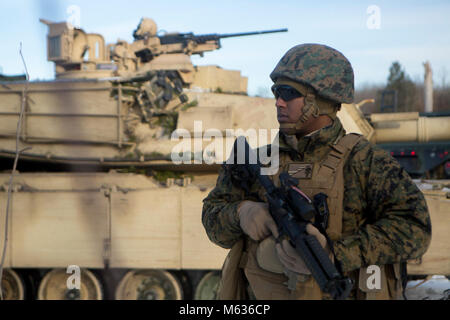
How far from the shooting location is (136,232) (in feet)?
21.1

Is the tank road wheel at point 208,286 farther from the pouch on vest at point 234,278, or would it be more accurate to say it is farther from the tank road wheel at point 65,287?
the pouch on vest at point 234,278

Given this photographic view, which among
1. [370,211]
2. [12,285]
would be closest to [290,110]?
[370,211]

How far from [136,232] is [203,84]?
2.73m

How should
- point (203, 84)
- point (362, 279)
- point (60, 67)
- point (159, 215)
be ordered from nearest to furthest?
point (362, 279), point (159, 215), point (203, 84), point (60, 67)

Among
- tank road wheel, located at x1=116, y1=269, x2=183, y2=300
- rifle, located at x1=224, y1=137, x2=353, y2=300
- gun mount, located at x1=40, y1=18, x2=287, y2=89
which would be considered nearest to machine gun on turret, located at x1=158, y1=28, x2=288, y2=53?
gun mount, located at x1=40, y1=18, x2=287, y2=89

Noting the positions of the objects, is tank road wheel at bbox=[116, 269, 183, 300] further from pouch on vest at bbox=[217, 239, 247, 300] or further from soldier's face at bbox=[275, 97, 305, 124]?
soldier's face at bbox=[275, 97, 305, 124]

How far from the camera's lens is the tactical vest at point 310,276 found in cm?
202

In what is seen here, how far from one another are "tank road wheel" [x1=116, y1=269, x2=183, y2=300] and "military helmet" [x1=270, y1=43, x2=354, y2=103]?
487cm

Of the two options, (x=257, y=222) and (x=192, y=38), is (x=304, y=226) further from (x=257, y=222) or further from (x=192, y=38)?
(x=192, y=38)

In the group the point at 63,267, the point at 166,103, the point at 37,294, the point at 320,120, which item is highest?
the point at 166,103

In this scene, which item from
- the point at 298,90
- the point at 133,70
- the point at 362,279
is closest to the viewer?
the point at 362,279

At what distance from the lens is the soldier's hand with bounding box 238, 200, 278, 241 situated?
2.01 m
